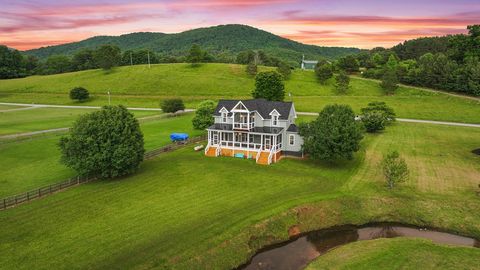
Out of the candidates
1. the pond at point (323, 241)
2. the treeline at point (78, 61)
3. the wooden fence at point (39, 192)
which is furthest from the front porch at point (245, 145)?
the treeline at point (78, 61)

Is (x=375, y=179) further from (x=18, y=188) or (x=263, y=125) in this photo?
(x=18, y=188)

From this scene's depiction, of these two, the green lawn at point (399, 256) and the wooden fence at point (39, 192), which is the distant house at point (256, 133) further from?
the green lawn at point (399, 256)

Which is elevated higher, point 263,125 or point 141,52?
point 141,52

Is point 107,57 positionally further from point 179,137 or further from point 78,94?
point 179,137

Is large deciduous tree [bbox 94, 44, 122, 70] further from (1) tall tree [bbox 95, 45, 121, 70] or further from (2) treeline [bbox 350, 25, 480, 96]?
(2) treeline [bbox 350, 25, 480, 96]

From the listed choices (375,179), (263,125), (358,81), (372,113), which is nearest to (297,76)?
(358,81)

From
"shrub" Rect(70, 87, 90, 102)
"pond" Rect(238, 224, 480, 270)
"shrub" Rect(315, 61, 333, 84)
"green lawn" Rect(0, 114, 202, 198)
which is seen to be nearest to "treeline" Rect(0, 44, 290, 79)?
"shrub" Rect(315, 61, 333, 84)
